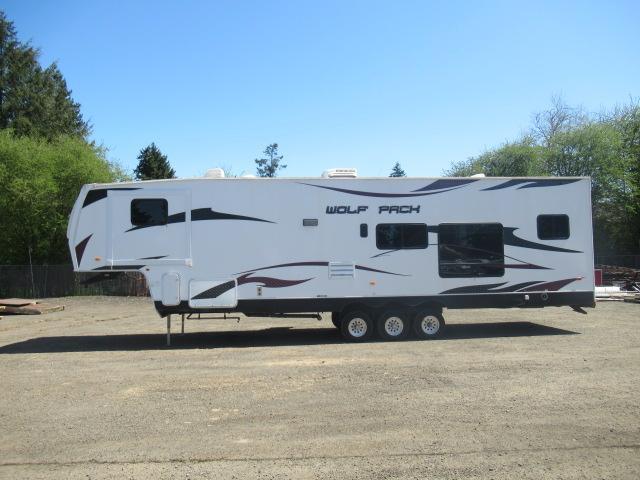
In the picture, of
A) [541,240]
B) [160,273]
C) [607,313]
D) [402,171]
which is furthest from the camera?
[402,171]

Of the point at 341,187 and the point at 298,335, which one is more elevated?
the point at 341,187

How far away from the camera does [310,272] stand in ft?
38.3

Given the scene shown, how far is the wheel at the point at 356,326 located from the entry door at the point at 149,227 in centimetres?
372

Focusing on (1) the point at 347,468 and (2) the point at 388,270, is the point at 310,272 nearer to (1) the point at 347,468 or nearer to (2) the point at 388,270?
(2) the point at 388,270

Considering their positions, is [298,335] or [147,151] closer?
[298,335]

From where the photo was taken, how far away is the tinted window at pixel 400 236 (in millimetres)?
11859

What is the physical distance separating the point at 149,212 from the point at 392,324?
5.96m

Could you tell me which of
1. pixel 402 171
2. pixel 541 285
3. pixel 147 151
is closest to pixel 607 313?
pixel 541 285

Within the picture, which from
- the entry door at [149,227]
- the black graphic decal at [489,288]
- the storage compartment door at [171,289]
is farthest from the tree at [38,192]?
the black graphic decal at [489,288]

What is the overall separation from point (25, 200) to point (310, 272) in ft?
68.7

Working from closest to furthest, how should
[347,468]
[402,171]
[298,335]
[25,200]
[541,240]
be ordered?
[347,468] → [541,240] → [298,335] → [25,200] → [402,171]

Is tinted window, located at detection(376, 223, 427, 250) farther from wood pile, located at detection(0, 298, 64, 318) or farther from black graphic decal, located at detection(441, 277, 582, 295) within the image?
wood pile, located at detection(0, 298, 64, 318)

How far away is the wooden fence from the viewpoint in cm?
2634

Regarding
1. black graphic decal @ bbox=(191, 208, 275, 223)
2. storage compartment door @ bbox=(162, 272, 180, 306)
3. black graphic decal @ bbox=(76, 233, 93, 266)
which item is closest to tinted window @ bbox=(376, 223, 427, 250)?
black graphic decal @ bbox=(191, 208, 275, 223)
